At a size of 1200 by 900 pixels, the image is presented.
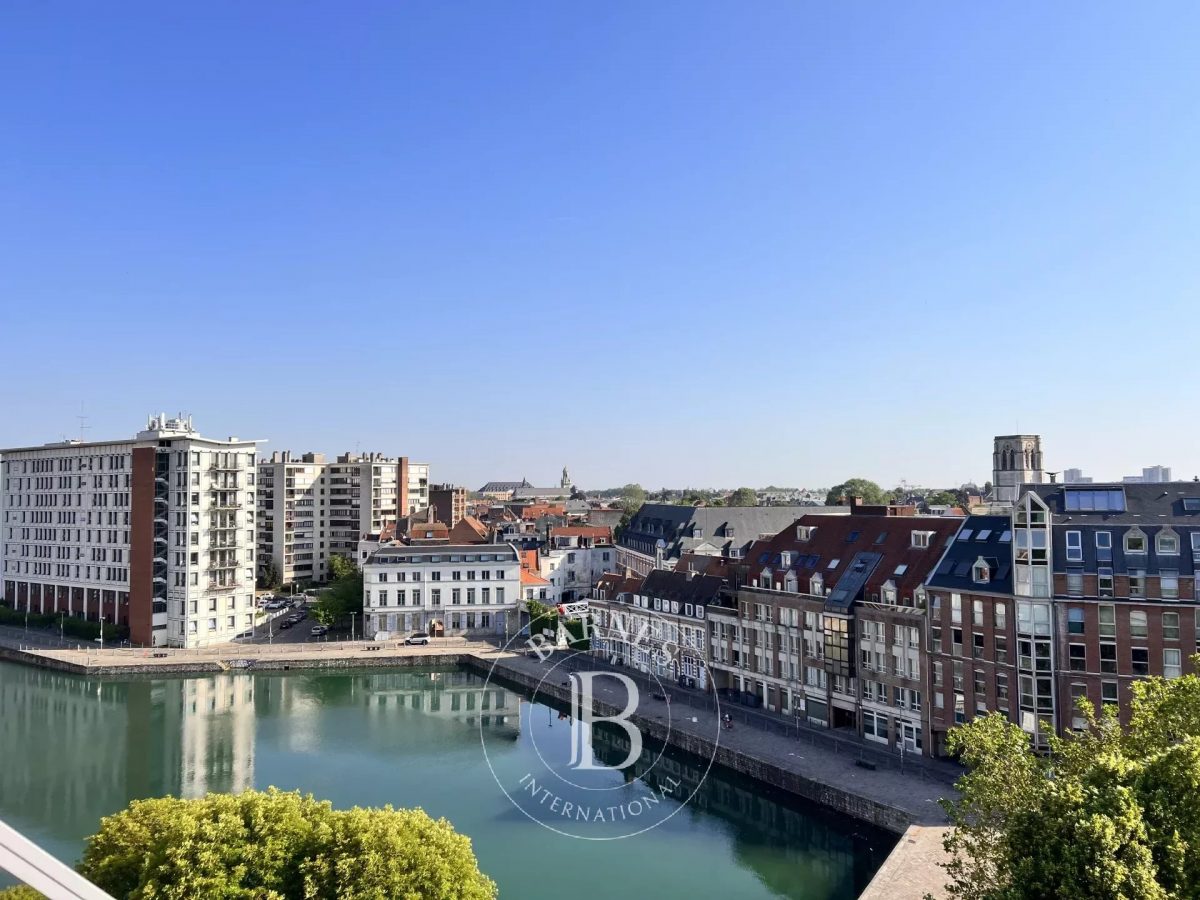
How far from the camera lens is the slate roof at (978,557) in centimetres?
3281

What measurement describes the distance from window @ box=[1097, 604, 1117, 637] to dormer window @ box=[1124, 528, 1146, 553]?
229cm

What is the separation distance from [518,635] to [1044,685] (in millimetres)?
40170

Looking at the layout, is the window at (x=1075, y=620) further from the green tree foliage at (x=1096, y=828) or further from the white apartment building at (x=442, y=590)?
the white apartment building at (x=442, y=590)

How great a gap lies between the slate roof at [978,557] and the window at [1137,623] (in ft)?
13.2

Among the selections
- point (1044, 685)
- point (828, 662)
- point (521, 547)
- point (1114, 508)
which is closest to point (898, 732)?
point (828, 662)

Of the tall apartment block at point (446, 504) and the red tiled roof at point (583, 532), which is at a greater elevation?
the tall apartment block at point (446, 504)

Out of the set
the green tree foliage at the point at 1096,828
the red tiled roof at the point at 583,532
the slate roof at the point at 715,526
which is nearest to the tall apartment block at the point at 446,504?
the red tiled roof at the point at 583,532

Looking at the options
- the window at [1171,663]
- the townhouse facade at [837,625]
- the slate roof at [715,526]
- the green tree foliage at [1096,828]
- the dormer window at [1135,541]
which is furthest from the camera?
the slate roof at [715,526]

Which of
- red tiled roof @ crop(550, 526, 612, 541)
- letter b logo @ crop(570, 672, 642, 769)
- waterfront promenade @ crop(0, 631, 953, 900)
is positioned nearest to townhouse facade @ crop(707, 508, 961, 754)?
waterfront promenade @ crop(0, 631, 953, 900)

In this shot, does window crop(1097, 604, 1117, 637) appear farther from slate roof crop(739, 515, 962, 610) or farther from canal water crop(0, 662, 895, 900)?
canal water crop(0, 662, 895, 900)

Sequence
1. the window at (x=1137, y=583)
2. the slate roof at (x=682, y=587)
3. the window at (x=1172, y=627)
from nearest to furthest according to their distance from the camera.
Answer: the window at (x=1172, y=627) → the window at (x=1137, y=583) → the slate roof at (x=682, y=587)

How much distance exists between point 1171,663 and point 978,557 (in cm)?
726

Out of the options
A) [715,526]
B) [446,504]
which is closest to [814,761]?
[715,526]

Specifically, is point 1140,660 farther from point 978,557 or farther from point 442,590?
point 442,590
